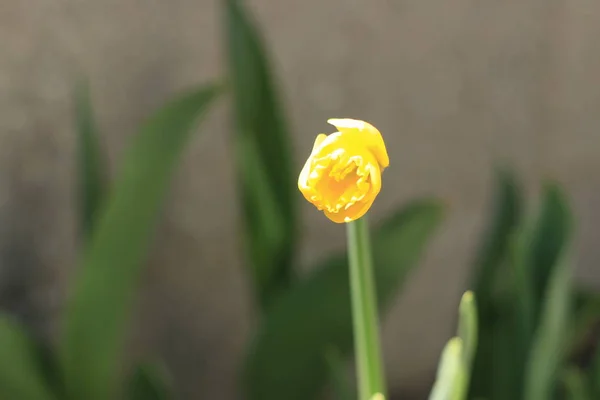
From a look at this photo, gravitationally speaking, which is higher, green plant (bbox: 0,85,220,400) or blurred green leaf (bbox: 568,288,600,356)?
green plant (bbox: 0,85,220,400)

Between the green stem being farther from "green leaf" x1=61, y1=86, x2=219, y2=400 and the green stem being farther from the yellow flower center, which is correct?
"green leaf" x1=61, y1=86, x2=219, y2=400

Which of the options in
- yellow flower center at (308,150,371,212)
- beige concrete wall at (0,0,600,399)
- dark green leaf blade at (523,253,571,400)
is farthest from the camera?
beige concrete wall at (0,0,600,399)

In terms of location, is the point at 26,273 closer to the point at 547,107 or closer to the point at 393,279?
the point at 393,279

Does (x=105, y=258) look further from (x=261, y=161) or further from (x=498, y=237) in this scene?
(x=498, y=237)

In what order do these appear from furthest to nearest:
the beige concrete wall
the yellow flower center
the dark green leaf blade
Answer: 1. the beige concrete wall
2. the dark green leaf blade
3. the yellow flower center

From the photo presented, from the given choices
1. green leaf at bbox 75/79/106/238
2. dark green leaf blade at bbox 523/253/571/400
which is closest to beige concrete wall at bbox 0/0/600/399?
green leaf at bbox 75/79/106/238
